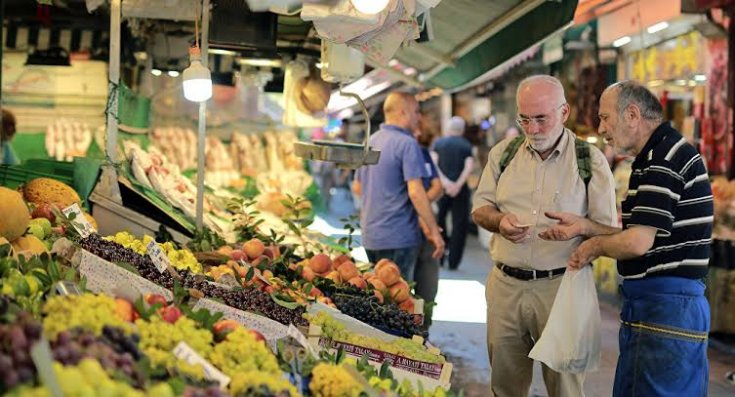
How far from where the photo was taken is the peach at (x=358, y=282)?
5.22m

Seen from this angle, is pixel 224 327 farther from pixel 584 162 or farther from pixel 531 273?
pixel 584 162

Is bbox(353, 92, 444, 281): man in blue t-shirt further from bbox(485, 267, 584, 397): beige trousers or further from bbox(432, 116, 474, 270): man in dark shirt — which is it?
bbox(432, 116, 474, 270): man in dark shirt

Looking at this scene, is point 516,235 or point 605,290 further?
point 605,290

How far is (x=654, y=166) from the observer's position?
4156mm

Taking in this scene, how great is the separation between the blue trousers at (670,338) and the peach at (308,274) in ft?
5.72

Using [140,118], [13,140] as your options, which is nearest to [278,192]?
[140,118]

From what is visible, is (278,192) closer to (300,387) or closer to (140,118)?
(140,118)

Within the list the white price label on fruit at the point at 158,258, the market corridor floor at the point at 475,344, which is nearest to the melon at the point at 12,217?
the white price label on fruit at the point at 158,258

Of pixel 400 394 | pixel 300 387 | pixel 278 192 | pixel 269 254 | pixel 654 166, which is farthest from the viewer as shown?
pixel 278 192

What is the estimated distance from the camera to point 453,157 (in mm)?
13141

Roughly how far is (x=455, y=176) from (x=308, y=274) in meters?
8.03

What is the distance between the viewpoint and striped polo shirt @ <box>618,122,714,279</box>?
4.12m

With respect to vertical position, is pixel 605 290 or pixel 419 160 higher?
pixel 419 160

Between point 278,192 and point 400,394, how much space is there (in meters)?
6.74
